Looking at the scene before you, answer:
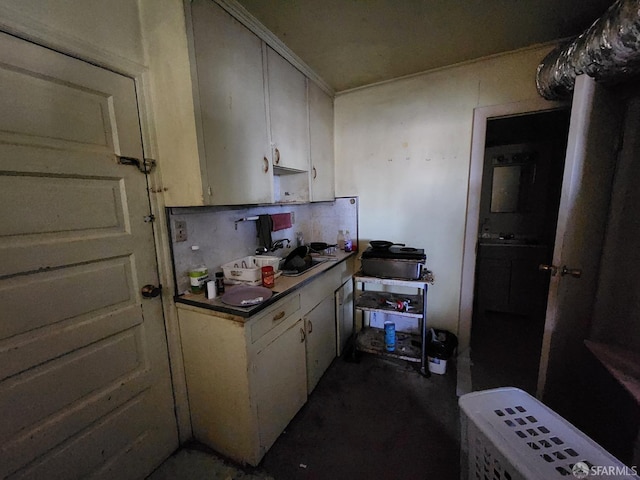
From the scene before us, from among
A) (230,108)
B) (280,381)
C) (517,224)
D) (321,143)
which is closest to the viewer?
(230,108)

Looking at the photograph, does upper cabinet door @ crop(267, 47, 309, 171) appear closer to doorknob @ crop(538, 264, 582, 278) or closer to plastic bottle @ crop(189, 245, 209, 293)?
plastic bottle @ crop(189, 245, 209, 293)

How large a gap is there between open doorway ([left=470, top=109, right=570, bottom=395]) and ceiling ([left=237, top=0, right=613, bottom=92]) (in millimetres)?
1175

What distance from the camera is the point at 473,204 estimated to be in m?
1.97

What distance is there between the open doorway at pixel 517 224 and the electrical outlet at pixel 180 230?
8.76 ft

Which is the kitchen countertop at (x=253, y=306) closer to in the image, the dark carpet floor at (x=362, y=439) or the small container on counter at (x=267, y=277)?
the small container on counter at (x=267, y=277)

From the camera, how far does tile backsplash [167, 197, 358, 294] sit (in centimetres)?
135

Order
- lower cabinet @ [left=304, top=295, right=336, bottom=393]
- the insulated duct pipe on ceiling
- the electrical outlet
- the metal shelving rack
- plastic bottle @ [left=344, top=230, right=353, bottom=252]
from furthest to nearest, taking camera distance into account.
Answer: plastic bottle @ [left=344, top=230, right=353, bottom=252], the metal shelving rack, lower cabinet @ [left=304, top=295, right=336, bottom=393], the electrical outlet, the insulated duct pipe on ceiling

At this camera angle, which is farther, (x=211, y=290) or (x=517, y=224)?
(x=517, y=224)

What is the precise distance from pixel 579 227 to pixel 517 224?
84.3 inches

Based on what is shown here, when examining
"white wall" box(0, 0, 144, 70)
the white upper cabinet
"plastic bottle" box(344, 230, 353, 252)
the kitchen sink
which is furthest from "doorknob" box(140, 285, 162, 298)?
"plastic bottle" box(344, 230, 353, 252)

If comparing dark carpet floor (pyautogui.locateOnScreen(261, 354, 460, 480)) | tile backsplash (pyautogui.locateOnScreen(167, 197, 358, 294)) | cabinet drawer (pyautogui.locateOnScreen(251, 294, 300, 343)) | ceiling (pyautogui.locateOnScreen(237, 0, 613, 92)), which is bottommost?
A: dark carpet floor (pyautogui.locateOnScreen(261, 354, 460, 480))

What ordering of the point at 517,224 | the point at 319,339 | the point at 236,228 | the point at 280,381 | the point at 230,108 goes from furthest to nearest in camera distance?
the point at 517,224, the point at 319,339, the point at 236,228, the point at 280,381, the point at 230,108

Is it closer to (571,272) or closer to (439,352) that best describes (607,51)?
(571,272)

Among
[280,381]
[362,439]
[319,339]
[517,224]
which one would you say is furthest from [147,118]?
[517,224]
